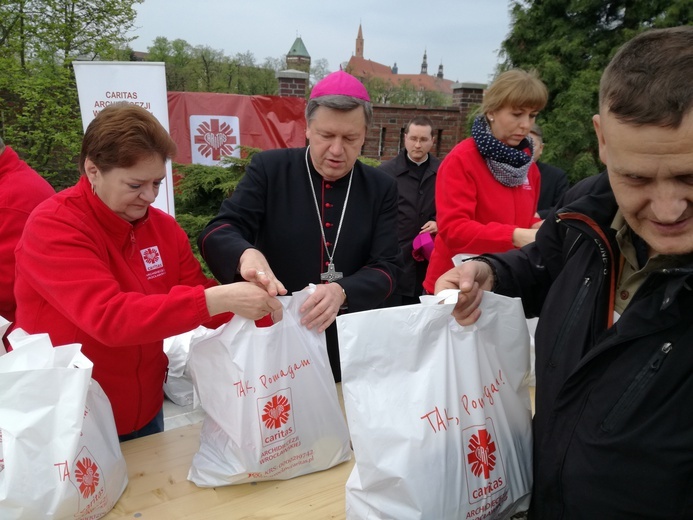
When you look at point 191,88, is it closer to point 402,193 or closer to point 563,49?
point 563,49

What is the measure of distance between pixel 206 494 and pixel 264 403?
286 millimetres

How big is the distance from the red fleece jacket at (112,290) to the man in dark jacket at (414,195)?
9.32ft

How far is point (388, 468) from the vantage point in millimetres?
1159

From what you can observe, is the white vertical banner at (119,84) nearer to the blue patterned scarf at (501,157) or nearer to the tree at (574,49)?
the blue patterned scarf at (501,157)

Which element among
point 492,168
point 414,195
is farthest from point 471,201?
point 414,195

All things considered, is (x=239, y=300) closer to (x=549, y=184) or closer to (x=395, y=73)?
(x=549, y=184)

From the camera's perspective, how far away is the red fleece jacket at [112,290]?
1387 millimetres

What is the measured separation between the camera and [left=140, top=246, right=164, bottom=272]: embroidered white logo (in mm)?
1670

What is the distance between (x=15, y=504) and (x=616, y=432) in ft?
4.21

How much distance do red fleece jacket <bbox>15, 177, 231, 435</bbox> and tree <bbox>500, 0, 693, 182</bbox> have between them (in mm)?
6236

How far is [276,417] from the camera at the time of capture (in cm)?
154

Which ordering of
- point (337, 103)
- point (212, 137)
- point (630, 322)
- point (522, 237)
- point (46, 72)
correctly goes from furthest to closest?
point (212, 137) → point (46, 72) → point (522, 237) → point (337, 103) → point (630, 322)

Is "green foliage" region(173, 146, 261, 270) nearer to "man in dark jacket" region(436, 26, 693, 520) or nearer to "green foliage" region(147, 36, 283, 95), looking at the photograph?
"man in dark jacket" region(436, 26, 693, 520)

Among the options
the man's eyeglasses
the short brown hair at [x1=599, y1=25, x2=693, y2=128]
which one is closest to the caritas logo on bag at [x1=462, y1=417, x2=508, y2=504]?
the short brown hair at [x1=599, y1=25, x2=693, y2=128]
